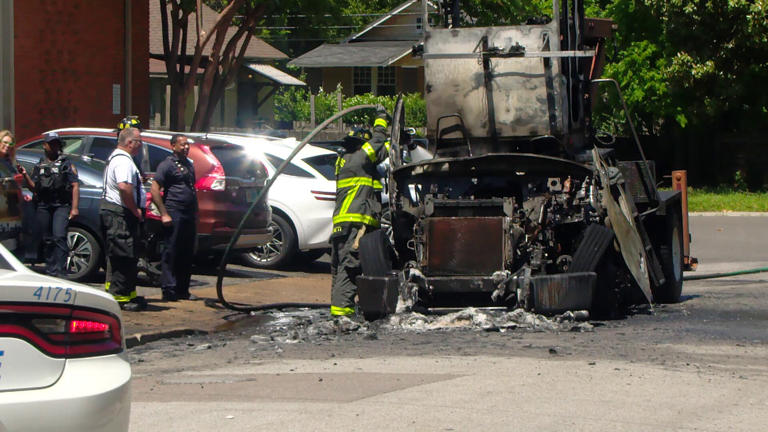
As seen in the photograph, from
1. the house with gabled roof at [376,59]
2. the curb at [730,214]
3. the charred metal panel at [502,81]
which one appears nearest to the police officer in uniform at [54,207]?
the charred metal panel at [502,81]

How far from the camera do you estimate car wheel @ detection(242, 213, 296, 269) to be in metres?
14.4

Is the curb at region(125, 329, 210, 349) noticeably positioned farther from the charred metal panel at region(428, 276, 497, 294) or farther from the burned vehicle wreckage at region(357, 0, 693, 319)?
the charred metal panel at region(428, 276, 497, 294)

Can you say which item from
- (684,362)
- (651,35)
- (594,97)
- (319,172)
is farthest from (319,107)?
(684,362)

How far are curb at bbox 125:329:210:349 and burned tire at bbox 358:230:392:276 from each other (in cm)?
157

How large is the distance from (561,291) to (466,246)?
91 centimetres

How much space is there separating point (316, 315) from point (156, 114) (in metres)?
32.6

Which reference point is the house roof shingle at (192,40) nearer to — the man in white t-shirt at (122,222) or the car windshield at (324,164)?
the car windshield at (324,164)

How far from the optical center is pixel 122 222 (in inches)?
412

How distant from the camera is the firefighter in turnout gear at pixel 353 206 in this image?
1058cm

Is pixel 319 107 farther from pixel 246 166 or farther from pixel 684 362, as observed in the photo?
pixel 684 362

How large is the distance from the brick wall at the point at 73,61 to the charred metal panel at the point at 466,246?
11.4 meters

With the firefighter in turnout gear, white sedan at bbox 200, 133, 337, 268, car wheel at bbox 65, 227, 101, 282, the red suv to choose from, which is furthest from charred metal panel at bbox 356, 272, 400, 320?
white sedan at bbox 200, 133, 337, 268

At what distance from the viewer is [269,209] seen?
13680 mm

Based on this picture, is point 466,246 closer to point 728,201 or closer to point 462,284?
point 462,284
